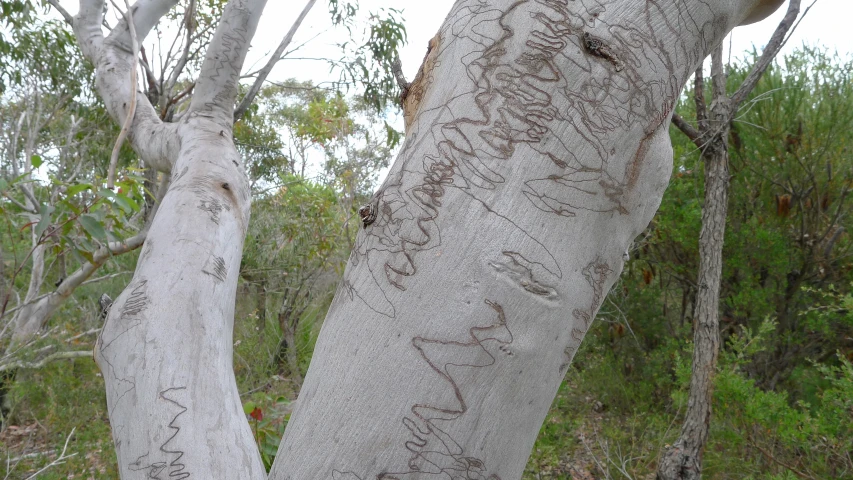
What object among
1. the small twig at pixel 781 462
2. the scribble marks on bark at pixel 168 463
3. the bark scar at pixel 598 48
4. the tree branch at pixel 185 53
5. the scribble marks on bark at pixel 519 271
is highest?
the tree branch at pixel 185 53

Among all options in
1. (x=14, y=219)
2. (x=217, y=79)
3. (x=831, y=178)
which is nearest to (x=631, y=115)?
(x=217, y=79)

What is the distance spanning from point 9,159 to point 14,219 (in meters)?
1.55

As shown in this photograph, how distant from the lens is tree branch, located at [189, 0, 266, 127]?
2.08 m

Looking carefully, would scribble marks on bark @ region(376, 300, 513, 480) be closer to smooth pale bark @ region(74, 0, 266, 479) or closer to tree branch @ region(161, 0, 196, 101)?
smooth pale bark @ region(74, 0, 266, 479)

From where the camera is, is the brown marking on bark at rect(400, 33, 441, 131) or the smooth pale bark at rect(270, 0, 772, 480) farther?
the brown marking on bark at rect(400, 33, 441, 131)

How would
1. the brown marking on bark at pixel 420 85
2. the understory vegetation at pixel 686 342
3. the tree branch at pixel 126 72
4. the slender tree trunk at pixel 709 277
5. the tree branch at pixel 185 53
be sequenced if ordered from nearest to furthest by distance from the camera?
the brown marking on bark at pixel 420 85
the tree branch at pixel 126 72
the slender tree trunk at pixel 709 277
the understory vegetation at pixel 686 342
the tree branch at pixel 185 53

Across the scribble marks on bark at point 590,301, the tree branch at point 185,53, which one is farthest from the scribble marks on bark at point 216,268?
the tree branch at point 185,53

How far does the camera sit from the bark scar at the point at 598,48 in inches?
31.0

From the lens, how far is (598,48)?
787 millimetres

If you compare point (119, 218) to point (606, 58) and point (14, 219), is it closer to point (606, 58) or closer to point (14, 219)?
point (606, 58)

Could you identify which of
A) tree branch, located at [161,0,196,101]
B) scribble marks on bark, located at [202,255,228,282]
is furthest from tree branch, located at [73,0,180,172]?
tree branch, located at [161,0,196,101]

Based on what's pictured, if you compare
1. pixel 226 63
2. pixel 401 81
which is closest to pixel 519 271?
pixel 401 81

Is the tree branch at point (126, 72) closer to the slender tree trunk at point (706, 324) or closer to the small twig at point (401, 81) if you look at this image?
the small twig at point (401, 81)

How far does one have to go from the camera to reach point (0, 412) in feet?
12.7
